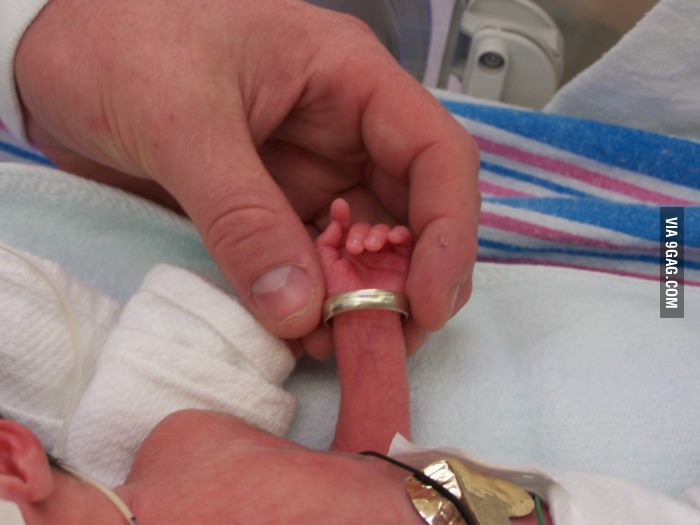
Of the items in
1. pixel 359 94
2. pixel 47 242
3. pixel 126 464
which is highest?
pixel 359 94

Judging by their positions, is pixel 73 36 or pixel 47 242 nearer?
pixel 73 36

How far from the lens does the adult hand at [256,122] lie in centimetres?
76

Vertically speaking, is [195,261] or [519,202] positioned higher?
[519,202]

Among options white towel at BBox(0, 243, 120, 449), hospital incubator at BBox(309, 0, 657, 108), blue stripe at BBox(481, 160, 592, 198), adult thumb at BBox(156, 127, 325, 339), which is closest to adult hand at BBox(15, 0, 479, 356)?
adult thumb at BBox(156, 127, 325, 339)

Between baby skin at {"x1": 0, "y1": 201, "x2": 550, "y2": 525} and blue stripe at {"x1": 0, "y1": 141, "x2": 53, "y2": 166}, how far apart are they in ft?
1.78

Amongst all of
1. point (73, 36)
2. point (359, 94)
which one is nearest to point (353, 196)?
point (359, 94)

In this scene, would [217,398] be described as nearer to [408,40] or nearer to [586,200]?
[586,200]

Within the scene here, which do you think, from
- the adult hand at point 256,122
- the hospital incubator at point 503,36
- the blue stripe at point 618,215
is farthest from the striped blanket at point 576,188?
the adult hand at point 256,122

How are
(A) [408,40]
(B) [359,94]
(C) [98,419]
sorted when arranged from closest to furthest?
1. (C) [98,419]
2. (B) [359,94]
3. (A) [408,40]

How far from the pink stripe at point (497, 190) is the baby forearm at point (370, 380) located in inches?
15.4

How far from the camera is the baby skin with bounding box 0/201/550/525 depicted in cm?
65

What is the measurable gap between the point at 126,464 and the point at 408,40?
2.69ft

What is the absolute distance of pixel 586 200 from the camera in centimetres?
105

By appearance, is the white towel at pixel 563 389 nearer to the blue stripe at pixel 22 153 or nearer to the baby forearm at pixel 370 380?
the baby forearm at pixel 370 380
